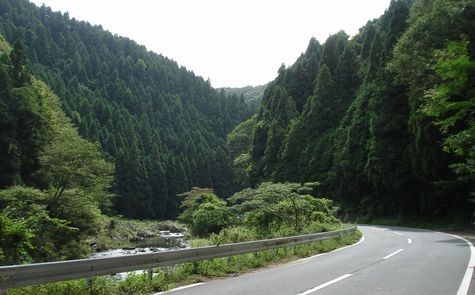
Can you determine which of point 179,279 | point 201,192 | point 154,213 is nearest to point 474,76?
point 179,279

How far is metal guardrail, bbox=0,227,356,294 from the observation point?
6.02 m

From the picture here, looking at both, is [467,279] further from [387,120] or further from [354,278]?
[387,120]

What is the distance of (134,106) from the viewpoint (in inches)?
5133

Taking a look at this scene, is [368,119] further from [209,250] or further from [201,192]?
[209,250]

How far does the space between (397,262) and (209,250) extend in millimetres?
5478

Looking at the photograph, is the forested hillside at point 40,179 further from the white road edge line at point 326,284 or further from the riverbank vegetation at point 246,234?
the white road edge line at point 326,284

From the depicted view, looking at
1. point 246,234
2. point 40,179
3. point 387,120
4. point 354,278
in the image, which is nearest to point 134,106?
point 40,179

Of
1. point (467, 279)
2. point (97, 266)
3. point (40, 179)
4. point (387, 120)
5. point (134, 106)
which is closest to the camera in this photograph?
point (97, 266)

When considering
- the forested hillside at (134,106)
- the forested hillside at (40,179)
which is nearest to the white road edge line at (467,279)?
the forested hillside at (40,179)

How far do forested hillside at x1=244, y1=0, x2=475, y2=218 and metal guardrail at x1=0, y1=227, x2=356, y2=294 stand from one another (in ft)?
27.9

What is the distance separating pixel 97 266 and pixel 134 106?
416 feet

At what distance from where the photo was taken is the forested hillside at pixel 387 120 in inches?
830

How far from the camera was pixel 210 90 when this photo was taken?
158 metres

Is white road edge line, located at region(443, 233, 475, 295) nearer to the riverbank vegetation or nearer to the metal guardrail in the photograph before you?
the riverbank vegetation
